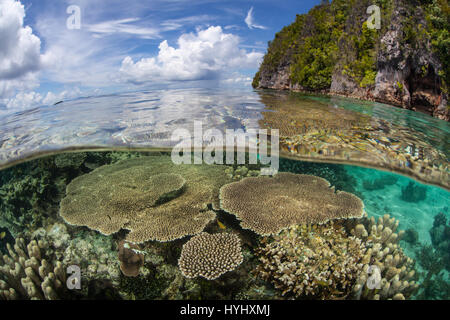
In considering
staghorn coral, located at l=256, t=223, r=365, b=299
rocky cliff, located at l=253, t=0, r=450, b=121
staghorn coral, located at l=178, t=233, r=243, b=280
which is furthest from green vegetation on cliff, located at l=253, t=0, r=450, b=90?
staghorn coral, located at l=178, t=233, r=243, b=280

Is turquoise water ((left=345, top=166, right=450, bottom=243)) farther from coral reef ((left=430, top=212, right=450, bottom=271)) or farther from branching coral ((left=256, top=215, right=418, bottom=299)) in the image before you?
branching coral ((left=256, top=215, right=418, bottom=299))

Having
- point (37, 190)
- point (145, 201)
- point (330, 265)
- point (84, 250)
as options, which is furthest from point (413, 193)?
point (37, 190)

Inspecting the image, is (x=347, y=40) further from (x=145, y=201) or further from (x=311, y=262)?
(x=145, y=201)

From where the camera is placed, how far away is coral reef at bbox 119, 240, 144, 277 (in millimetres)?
4887

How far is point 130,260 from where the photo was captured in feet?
16.2

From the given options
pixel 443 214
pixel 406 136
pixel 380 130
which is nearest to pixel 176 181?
pixel 380 130

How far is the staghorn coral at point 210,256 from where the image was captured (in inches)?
164

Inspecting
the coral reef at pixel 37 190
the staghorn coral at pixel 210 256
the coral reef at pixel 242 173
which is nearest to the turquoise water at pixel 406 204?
the coral reef at pixel 242 173

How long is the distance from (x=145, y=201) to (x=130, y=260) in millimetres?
1844

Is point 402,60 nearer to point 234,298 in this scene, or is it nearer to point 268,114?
point 268,114

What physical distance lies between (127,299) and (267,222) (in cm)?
364

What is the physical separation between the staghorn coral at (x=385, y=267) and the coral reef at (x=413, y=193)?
11.2ft

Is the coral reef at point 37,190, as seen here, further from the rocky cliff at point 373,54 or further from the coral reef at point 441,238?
the rocky cliff at point 373,54

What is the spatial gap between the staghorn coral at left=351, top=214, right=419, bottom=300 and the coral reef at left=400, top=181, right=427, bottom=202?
11.2 feet
